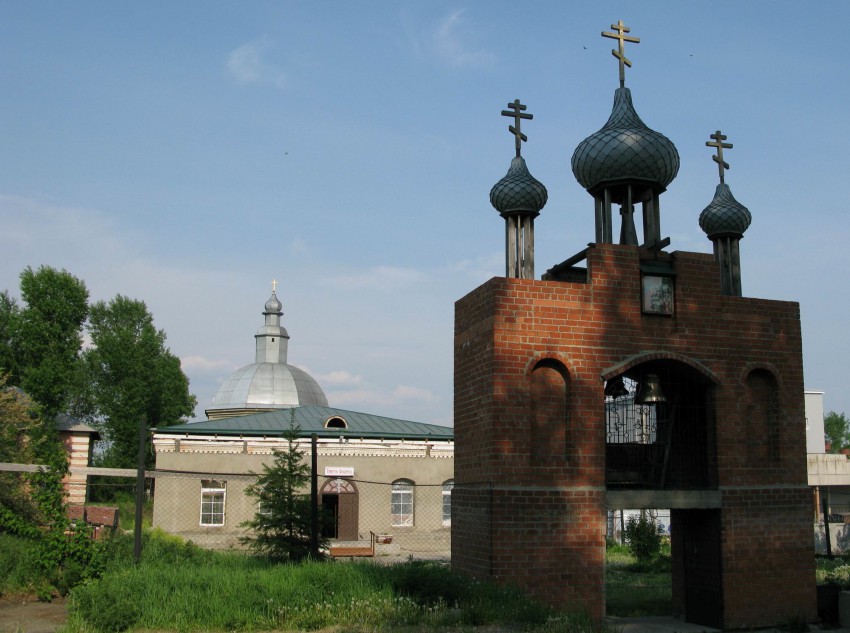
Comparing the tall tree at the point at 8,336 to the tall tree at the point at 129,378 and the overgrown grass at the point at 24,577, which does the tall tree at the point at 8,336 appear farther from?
the overgrown grass at the point at 24,577

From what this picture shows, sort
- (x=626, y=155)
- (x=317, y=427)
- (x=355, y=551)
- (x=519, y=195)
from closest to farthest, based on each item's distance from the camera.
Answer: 1. (x=626, y=155)
2. (x=519, y=195)
3. (x=355, y=551)
4. (x=317, y=427)

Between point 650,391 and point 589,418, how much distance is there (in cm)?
107

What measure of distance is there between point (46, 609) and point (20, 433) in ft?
54.1

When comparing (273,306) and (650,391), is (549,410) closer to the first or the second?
(650,391)

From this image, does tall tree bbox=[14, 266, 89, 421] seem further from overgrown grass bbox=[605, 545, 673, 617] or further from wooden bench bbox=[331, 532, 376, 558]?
overgrown grass bbox=[605, 545, 673, 617]

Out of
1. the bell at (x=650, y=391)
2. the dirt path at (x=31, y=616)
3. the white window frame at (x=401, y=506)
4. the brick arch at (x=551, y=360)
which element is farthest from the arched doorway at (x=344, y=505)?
the brick arch at (x=551, y=360)

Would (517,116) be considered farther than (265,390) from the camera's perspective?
No

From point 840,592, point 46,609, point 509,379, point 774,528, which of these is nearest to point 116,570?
point 46,609

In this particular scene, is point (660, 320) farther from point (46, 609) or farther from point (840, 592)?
point (46, 609)

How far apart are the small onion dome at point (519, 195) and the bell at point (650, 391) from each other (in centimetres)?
304

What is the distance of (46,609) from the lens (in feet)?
34.7

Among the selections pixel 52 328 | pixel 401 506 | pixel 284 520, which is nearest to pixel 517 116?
pixel 284 520

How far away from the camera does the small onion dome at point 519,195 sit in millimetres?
12594

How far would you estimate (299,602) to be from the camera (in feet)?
29.2
